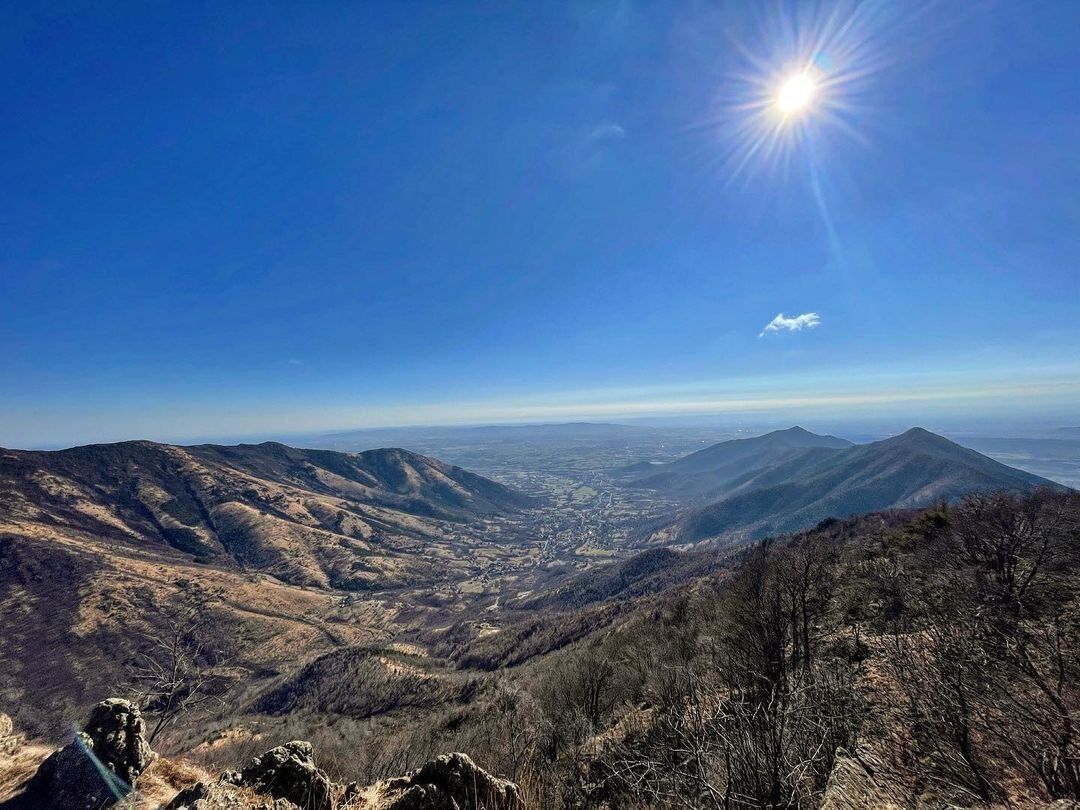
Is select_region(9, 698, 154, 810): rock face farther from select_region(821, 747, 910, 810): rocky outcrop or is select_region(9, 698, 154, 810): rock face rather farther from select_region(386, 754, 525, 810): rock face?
select_region(821, 747, 910, 810): rocky outcrop

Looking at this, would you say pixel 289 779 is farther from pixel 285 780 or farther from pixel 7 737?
pixel 7 737

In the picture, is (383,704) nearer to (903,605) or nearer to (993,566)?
(903,605)

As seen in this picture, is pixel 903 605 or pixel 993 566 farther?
pixel 993 566

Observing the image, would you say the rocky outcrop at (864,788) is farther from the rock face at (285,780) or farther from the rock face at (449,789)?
the rock face at (285,780)

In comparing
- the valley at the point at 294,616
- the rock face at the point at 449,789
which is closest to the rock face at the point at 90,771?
the valley at the point at 294,616

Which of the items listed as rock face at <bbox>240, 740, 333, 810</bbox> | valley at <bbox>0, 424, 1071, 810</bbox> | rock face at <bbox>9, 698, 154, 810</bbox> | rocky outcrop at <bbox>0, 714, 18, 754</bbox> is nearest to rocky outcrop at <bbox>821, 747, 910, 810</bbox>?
rock face at <bbox>240, 740, 333, 810</bbox>

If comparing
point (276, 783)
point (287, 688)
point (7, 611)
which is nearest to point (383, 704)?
point (287, 688)
